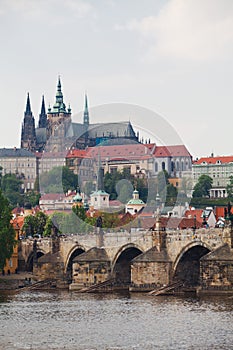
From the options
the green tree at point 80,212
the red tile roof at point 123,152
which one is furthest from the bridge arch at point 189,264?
the red tile roof at point 123,152

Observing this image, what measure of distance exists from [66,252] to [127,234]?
1052 centimetres

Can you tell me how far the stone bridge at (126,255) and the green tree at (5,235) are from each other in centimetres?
483

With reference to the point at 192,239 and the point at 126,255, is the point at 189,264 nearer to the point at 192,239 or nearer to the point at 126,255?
the point at 192,239

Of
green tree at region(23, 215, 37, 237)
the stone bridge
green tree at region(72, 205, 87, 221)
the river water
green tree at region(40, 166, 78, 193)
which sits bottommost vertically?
the river water

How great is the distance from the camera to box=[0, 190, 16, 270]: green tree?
82.1 meters

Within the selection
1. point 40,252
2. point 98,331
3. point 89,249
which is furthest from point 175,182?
point 98,331

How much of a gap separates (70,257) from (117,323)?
31.9 meters

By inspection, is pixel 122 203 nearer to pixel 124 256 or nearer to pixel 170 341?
pixel 124 256

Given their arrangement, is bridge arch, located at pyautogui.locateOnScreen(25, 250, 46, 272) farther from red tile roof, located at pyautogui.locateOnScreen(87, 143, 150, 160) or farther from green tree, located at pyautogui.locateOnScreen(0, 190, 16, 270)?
red tile roof, located at pyautogui.locateOnScreen(87, 143, 150, 160)

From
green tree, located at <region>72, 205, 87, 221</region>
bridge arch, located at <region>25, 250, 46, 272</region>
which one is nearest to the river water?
bridge arch, located at <region>25, 250, 46, 272</region>

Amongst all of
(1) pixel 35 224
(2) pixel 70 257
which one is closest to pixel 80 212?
(1) pixel 35 224

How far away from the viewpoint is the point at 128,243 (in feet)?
254

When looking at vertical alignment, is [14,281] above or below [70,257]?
below

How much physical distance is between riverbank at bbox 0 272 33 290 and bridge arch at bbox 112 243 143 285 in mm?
7875
